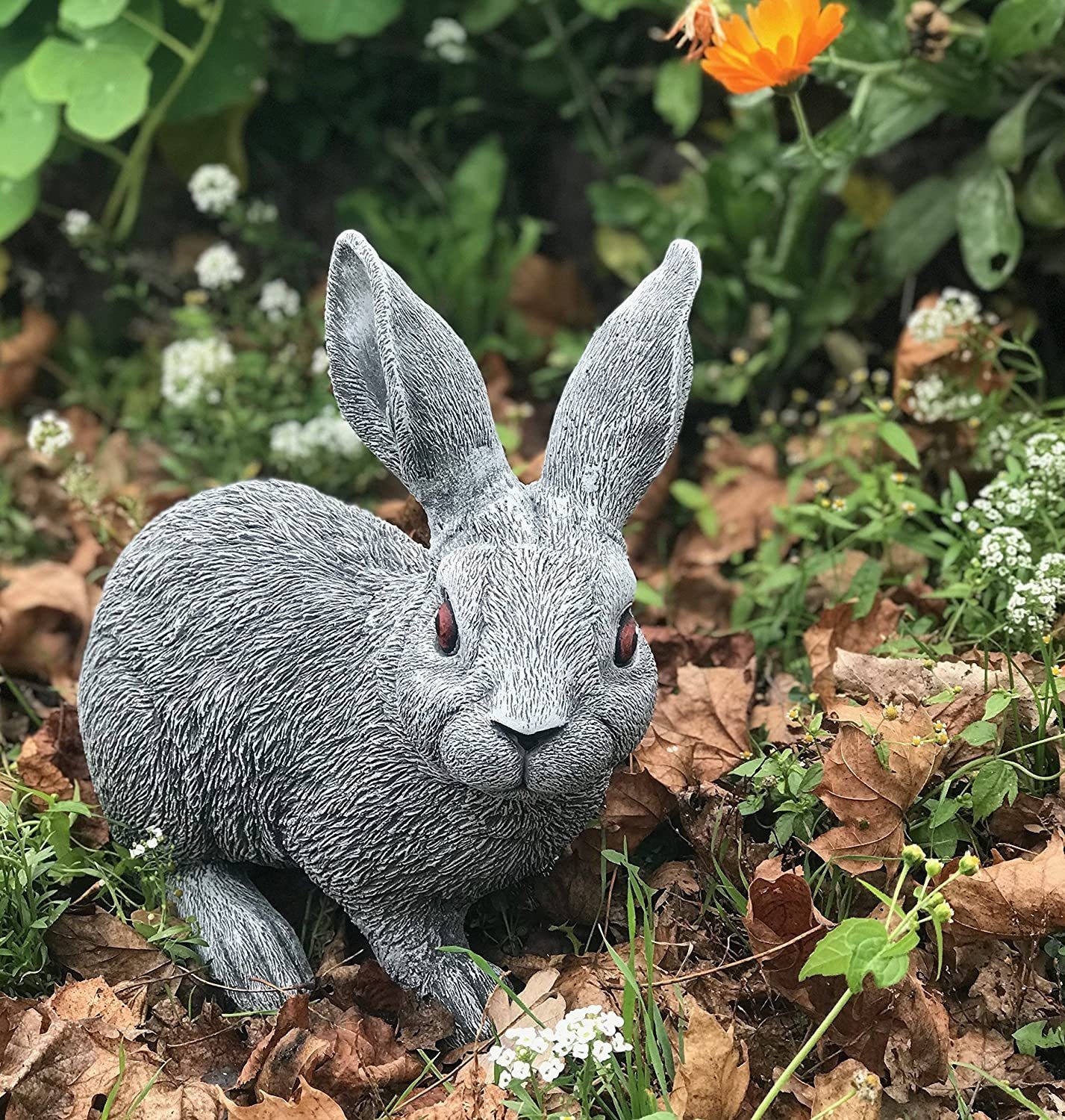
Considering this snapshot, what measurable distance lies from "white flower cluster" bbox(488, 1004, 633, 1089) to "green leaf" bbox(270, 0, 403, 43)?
3.16m

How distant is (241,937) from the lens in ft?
8.46

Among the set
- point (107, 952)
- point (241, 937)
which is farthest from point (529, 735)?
point (107, 952)

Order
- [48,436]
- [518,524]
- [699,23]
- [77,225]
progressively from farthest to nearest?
[77,225]
[48,436]
[699,23]
[518,524]

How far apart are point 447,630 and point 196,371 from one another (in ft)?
6.68

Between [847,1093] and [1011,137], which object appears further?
[1011,137]

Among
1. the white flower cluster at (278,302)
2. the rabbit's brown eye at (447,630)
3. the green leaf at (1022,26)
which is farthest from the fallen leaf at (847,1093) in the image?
the white flower cluster at (278,302)

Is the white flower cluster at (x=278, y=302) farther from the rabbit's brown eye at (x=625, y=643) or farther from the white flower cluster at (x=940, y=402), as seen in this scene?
the rabbit's brown eye at (x=625, y=643)

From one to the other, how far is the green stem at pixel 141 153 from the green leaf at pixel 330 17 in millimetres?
219

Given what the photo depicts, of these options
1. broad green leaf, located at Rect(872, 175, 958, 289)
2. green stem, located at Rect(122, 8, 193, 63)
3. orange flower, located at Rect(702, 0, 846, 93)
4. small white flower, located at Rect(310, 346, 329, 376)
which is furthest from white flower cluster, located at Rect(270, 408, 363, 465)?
broad green leaf, located at Rect(872, 175, 958, 289)

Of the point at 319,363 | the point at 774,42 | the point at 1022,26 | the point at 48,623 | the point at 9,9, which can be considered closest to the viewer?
the point at 774,42

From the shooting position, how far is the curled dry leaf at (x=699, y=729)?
2787mm

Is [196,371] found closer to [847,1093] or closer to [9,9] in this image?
[9,9]

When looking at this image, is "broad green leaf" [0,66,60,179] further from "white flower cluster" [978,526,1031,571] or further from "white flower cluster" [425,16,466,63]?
"white flower cluster" [978,526,1031,571]

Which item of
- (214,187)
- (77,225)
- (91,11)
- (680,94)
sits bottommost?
(77,225)
